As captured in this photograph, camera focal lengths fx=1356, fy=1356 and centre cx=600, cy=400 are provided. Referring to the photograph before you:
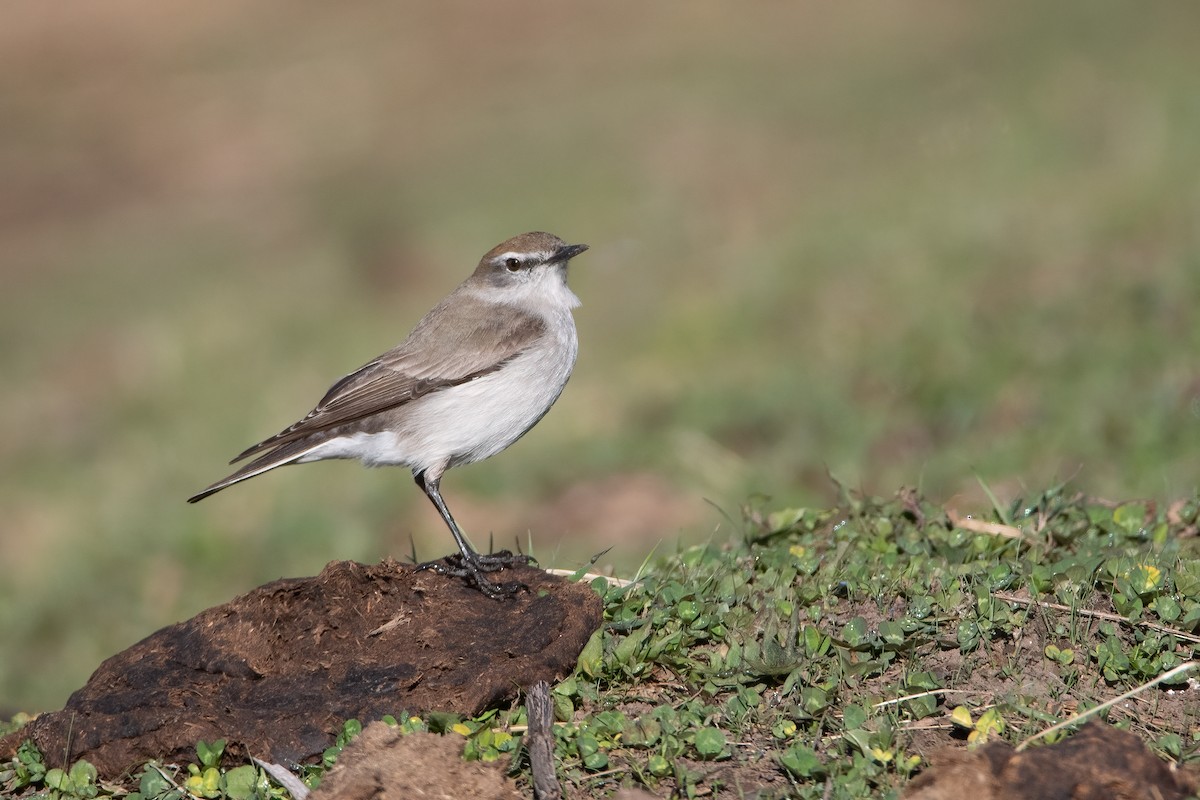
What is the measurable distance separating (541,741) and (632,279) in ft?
36.8

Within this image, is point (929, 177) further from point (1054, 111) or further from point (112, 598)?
point (112, 598)

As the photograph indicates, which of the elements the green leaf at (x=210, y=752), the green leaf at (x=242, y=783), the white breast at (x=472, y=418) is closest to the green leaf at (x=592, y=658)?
the green leaf at (x=242, y=783)

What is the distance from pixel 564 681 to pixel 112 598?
265 inches

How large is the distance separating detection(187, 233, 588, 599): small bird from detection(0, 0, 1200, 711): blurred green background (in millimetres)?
873

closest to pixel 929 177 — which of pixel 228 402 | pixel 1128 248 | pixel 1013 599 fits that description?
pixel 1128 248

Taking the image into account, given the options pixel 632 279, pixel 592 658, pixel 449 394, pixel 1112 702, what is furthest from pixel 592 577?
pixel 632 279

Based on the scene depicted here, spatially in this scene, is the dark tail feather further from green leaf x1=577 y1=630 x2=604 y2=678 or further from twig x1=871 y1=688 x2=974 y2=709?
twig x1=871 y1=688 x2=974 y2=709

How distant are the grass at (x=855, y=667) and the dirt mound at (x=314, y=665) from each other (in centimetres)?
12

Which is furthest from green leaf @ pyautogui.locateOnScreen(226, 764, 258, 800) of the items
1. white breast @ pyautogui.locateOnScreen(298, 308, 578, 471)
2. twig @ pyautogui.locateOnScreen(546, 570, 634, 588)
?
white breast @ pyautogui.locateOnScreen(298, 308, 578, 471)

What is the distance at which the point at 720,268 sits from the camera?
14.7m

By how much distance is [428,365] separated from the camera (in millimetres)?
7688

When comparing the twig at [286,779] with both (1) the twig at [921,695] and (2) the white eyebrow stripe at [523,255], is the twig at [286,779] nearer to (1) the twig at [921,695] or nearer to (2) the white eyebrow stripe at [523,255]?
(1) the twig at [921,695]

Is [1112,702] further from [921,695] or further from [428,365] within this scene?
[428,365]

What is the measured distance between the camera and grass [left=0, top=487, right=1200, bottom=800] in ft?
15.6
